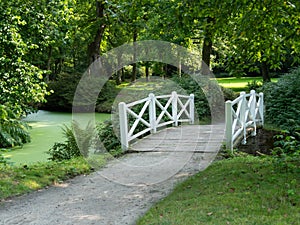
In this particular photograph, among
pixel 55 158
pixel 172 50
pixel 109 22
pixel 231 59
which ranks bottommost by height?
pixel 55 158

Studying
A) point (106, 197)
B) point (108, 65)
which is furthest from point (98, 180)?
point (108, 65)

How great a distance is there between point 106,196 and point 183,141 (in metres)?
3.74

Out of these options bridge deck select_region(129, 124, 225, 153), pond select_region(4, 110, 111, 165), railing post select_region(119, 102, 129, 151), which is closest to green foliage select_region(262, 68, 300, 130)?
bridge deck select_region(129, 124, 225, 153)

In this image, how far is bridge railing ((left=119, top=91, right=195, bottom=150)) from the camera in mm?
8078

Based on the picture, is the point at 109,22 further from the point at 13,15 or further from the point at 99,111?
the point at 13,15

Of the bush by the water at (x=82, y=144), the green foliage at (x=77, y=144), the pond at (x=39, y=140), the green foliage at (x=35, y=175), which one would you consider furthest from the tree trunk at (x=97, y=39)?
the green foliage at (x=35, y=175)

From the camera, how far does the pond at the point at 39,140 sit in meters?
9.75

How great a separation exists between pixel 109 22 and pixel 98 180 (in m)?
13.6

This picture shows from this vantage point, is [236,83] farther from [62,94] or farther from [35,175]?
[35,175]

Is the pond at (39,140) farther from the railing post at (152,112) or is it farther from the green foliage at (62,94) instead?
the railing post at (152,112)

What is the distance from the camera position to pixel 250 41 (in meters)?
6.40

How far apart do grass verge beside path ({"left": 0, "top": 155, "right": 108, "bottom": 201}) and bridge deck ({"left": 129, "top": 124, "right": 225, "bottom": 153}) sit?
1.40 metres

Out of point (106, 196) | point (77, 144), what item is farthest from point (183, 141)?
point (106, 196)

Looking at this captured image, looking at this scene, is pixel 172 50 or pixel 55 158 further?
pixel 172 50
